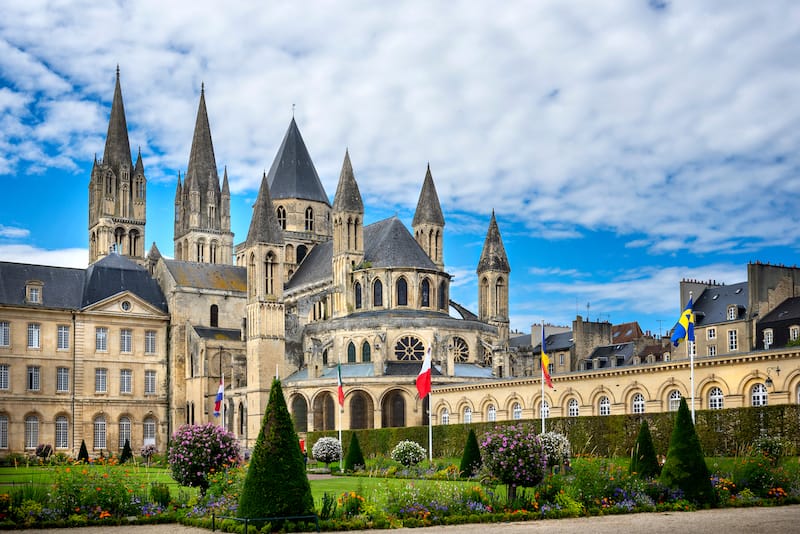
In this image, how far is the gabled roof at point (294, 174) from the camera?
298 feet

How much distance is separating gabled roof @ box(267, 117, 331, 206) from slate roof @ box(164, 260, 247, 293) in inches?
501

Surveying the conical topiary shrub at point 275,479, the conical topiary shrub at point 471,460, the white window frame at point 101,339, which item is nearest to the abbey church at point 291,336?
the white window frame at point 101,339

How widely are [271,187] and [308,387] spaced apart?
32.3 meters

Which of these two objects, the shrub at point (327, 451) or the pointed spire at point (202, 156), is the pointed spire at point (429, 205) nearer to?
the pointed spire at point (202, 156)

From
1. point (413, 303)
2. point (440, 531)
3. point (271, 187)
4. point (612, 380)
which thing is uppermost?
point (271, 187)

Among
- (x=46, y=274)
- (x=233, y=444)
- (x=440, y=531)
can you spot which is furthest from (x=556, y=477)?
(x=46, y=274)

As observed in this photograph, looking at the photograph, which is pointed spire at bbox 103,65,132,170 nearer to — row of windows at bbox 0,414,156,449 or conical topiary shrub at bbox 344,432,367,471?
row of windows at bbox 0,414,156,449

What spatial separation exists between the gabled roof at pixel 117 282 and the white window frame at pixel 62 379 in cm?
467

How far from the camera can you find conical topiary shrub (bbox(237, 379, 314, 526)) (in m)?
20.9

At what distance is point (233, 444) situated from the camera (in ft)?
92.1

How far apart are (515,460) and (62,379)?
168ft

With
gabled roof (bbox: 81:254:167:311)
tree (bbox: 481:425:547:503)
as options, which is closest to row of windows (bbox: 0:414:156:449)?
gabled roof (bbox: 81:254:167:311)

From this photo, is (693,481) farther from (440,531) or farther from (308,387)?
(308,387)

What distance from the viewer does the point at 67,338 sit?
70125 millimetres
